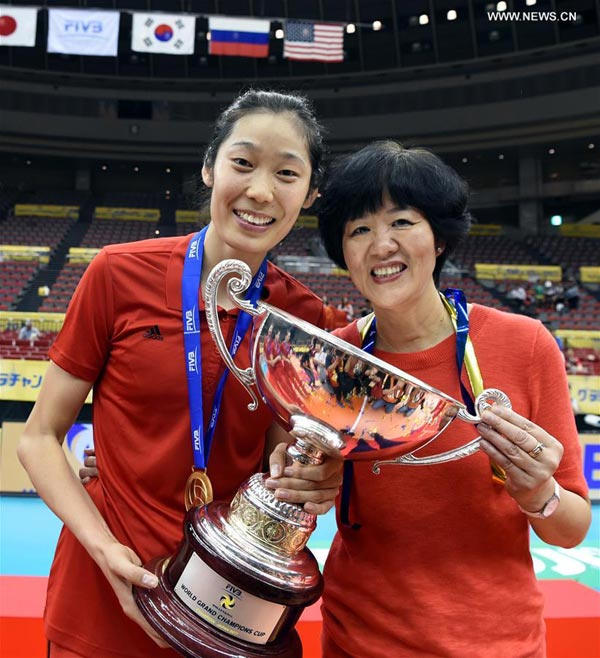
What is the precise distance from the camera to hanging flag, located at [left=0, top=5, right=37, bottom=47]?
1393 cm

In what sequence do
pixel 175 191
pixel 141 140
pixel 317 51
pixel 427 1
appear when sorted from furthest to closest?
pixel 175 191, pixel 141 140, pixel 427 1, pixel 317 51

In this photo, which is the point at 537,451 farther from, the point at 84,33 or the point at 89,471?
the point at 84,33

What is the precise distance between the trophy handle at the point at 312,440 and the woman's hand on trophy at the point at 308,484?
14 mm

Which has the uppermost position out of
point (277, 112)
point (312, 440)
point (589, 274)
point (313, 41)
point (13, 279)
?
point (313, 41)

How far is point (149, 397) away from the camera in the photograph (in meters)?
1.17

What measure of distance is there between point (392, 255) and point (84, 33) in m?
15.3

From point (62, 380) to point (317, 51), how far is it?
590 inches

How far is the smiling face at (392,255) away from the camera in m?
1.11

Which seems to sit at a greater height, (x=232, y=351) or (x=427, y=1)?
(x=427, y=1)

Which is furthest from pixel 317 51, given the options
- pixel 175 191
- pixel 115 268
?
pixel 115 268

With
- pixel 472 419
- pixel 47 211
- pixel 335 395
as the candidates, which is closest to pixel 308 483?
pixel 335 395

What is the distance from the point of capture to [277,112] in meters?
1.21

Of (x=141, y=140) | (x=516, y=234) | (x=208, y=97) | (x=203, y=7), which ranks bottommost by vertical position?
(x=516, y=234)

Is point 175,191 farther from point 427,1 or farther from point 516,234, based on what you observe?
point 516,234
